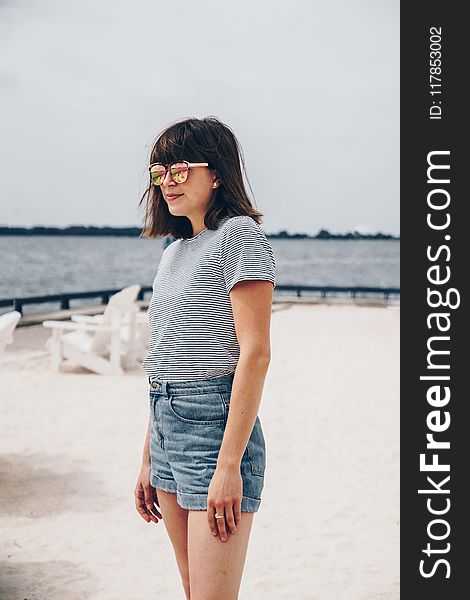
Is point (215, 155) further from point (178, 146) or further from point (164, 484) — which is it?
point (164, 484)

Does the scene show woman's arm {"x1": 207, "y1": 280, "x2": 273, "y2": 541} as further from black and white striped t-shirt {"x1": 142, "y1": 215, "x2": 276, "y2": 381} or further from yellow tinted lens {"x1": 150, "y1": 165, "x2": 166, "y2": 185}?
yellow tinted lens {"x1": 150, "y1": 165, "x2": 166, "y2": 185}

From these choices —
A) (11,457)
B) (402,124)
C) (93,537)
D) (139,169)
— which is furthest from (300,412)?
(139,169)

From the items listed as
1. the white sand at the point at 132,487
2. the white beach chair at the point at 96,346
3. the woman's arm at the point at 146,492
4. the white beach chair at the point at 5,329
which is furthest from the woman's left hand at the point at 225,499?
the white beach chair at the point at 96,346

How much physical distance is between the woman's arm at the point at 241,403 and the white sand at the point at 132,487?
5.70ft

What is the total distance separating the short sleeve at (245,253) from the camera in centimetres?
163

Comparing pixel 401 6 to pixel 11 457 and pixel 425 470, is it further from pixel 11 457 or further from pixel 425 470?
pixel 11 457

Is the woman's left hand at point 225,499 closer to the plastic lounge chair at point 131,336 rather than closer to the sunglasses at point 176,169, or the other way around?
the sunglasses at point 176,169

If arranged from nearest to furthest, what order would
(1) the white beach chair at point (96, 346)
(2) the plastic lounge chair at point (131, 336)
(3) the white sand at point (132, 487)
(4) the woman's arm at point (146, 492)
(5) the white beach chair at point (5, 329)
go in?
(4) the woman's arm at point (146, 492) < (3) the white sand at point (132, 487) < (5) the white beach chair at point (5, 329) < (1) the white beach chair at point (96, 346) < (2) the plastic lounge chair at point (131, 336)

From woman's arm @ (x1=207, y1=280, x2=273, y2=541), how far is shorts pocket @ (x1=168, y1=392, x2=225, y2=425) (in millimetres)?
59

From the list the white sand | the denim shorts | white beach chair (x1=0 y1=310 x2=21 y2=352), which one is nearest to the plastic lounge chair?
the white sand

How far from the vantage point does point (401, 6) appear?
3496 millimetres

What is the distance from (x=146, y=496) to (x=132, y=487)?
9.37ft

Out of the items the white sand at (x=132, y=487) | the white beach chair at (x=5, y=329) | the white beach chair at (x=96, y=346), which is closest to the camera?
the white sand at (x=132, y=487)

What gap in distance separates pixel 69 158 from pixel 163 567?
7401 cm
